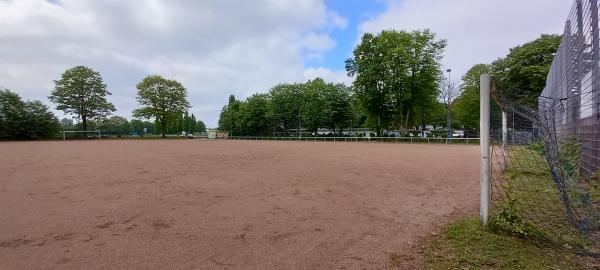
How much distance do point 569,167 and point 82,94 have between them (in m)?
60.2

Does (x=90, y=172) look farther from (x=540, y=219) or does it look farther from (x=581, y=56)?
(x=581, y=56)

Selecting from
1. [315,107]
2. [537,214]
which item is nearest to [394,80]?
[315,107]

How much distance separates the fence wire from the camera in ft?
12.6

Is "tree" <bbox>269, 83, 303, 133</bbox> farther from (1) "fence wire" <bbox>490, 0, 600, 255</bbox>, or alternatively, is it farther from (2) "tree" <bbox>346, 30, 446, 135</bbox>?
(1) "fence wire" <bbox>490, 0, 600, 255</bbox>

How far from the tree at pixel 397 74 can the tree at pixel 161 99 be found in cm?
3750

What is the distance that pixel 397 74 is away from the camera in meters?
35.4

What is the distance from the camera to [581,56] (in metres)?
6.71

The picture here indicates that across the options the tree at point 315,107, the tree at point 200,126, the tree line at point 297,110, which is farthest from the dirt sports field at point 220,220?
the tree at point 200,126

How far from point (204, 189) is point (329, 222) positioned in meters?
3.55

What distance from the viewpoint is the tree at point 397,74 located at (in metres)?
35.0

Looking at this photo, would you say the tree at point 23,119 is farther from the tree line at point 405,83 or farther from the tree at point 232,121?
the tree line at point 405,83

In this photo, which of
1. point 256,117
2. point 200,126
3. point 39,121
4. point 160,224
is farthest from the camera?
point 200,126

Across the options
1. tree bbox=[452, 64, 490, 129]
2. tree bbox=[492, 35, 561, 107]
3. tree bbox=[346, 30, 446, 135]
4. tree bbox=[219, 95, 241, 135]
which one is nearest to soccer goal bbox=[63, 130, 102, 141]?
tree bbox=[219, 95, 241, 135]

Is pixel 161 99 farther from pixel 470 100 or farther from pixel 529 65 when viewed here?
pixel 529 65
